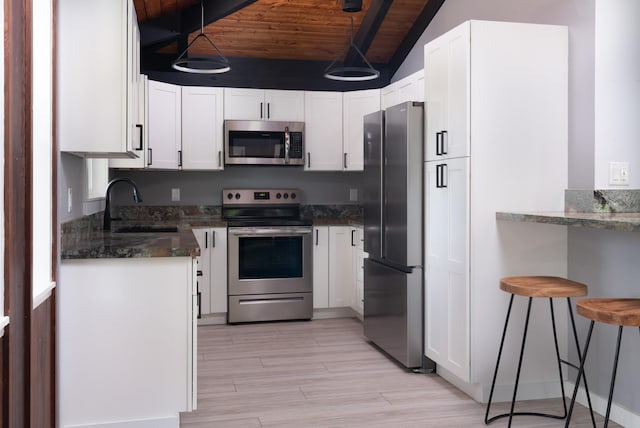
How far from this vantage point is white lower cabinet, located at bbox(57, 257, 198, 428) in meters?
2.61

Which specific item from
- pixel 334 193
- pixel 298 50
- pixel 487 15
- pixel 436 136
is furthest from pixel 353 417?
pixel 298 50

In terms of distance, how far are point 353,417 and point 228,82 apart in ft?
12.1

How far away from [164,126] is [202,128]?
35 centimetres

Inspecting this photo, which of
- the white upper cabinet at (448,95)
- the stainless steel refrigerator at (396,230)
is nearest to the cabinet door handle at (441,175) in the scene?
the white upper cabinet at (448,95)

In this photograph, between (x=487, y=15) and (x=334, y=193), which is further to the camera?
(x=334, y=193)

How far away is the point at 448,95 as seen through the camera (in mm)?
3369

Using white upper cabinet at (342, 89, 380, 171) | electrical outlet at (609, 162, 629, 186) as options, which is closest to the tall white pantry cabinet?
electrical outlet at (609, 162, 629, 186)

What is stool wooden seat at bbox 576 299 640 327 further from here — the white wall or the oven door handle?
the oven door handle

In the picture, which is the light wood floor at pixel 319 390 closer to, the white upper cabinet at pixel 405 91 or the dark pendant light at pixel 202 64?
the white upper cabinet at pixel 405 91

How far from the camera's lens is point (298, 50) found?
573 centimetres

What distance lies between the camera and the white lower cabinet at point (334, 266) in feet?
17.8

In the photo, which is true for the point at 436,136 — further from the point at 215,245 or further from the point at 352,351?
the point at 215,245

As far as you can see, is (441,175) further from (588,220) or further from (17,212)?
(17,212)

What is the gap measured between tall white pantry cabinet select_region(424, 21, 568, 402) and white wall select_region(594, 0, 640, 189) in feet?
0.79
